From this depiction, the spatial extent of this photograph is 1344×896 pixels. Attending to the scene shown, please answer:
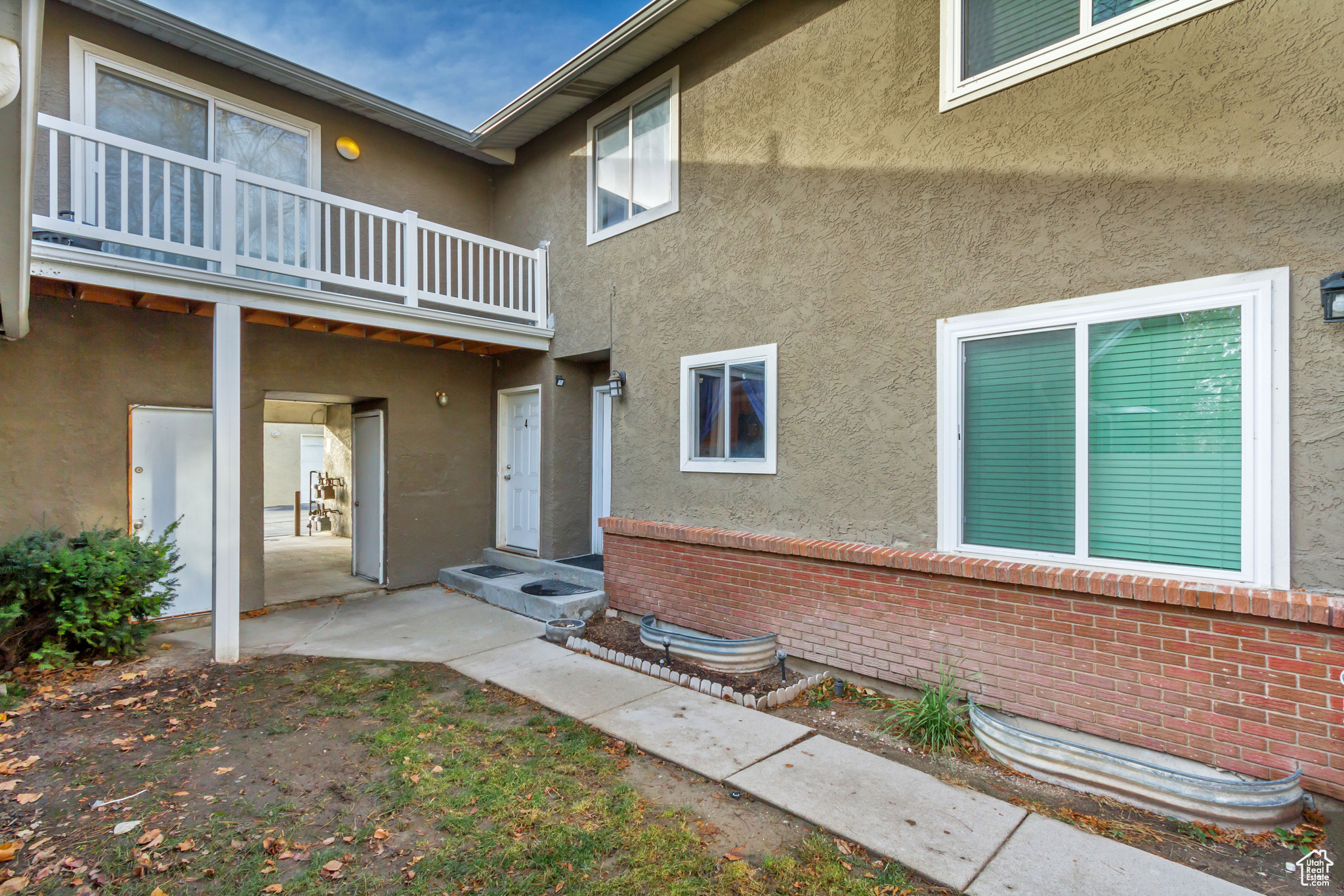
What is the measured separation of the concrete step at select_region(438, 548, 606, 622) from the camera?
22.9 feet

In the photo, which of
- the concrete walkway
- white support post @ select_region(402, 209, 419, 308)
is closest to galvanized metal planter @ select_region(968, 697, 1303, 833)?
the concrete walkway

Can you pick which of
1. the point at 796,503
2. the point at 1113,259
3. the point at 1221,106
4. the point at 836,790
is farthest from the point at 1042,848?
the point at 1221,106

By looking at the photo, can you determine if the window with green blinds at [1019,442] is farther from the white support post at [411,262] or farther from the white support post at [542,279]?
the white support post at [411,262]

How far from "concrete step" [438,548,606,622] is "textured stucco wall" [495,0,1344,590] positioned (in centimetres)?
117

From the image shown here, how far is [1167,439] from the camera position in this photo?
3791 mm

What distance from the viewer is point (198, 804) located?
3.42m

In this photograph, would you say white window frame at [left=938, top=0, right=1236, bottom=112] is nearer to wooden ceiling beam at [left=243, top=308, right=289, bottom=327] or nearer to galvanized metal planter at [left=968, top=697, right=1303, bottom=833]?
galvanized metal planter at [left=968, top=697, right=1303, bottom=833]

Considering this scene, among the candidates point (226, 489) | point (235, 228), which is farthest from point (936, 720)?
point (235, 228)

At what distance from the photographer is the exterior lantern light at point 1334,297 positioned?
3.21 m

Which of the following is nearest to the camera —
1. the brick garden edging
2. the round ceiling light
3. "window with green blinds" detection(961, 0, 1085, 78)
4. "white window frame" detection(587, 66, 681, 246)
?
"window with green blinds" detection(961, 0, 1085, 78)

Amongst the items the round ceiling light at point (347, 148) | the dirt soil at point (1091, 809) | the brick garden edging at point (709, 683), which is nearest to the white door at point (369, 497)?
the round ceiling light at point (347, 148)

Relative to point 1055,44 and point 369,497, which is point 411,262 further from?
point 1055,44

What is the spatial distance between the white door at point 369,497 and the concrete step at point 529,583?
38.9 inches

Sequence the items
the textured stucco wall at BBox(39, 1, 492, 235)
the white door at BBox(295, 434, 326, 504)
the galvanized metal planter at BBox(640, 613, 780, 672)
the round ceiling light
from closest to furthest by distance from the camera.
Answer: the galvanized metal planter at BBox(640, 613, 780, 672) < the textured stucco wall at BBox(39, 1, 492, 235) < the round ceiling light < the white door at BBox(295, 434, 326, 504)
